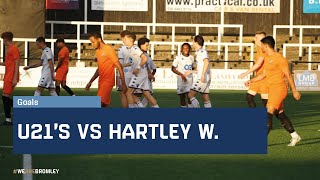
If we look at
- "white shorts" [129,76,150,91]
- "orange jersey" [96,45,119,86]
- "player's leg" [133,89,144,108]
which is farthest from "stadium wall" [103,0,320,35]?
"orange jersey" [96,45,119,86]

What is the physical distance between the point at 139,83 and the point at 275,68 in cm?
595

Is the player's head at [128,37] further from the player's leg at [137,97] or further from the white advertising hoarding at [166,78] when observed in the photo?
the white advertising hoarding at [166,78]

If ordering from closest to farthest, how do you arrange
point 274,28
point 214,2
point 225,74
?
point 225,74 → point 274,28 → point 214,2

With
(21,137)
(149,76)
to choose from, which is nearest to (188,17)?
(149,76)

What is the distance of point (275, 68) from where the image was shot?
20516 millimetres

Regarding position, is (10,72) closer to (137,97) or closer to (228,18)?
(137,97)

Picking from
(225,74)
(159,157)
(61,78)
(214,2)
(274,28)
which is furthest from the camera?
(214,2)

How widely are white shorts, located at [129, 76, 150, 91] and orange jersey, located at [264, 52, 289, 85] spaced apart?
570 cm

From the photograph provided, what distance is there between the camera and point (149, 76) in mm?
27391

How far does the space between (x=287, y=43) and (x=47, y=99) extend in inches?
1581

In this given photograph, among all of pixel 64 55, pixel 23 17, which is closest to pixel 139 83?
pixel 64 55

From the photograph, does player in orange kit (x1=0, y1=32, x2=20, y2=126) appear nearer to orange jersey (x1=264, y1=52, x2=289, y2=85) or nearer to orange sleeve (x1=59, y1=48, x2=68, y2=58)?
orange jersey (x1=264, y1=52, x2=289, y2=85)

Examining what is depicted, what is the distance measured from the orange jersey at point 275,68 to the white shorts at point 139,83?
570 centimetres

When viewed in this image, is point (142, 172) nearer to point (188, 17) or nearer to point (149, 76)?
point (149, 76)
